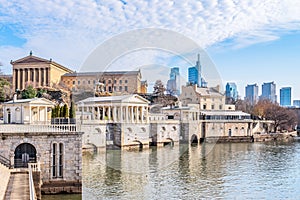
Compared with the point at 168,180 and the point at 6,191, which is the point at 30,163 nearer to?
the point at 6,191

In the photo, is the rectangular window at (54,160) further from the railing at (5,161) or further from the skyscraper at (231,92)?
the skyscraper at (231,92)

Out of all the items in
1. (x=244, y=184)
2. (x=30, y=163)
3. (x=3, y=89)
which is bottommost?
(x=244, y=184)

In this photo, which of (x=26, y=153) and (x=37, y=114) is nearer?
(x=26, y=153)

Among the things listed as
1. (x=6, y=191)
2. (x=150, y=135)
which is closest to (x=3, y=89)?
(x=150, y=135)

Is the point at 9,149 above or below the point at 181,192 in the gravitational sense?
above

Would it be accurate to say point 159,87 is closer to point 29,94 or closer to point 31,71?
point 29,94

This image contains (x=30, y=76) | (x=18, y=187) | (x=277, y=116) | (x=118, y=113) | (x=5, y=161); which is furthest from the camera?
(x=30, y=76)

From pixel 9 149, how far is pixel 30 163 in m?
1.61

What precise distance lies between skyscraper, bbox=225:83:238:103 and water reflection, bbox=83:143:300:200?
57.6 m

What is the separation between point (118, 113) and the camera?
158 ft

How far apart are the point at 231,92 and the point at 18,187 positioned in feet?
292

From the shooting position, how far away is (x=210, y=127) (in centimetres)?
5909

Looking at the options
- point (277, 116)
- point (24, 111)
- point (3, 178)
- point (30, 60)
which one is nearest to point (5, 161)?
point (3, 178)

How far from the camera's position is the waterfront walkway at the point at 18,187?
42.4 feet
